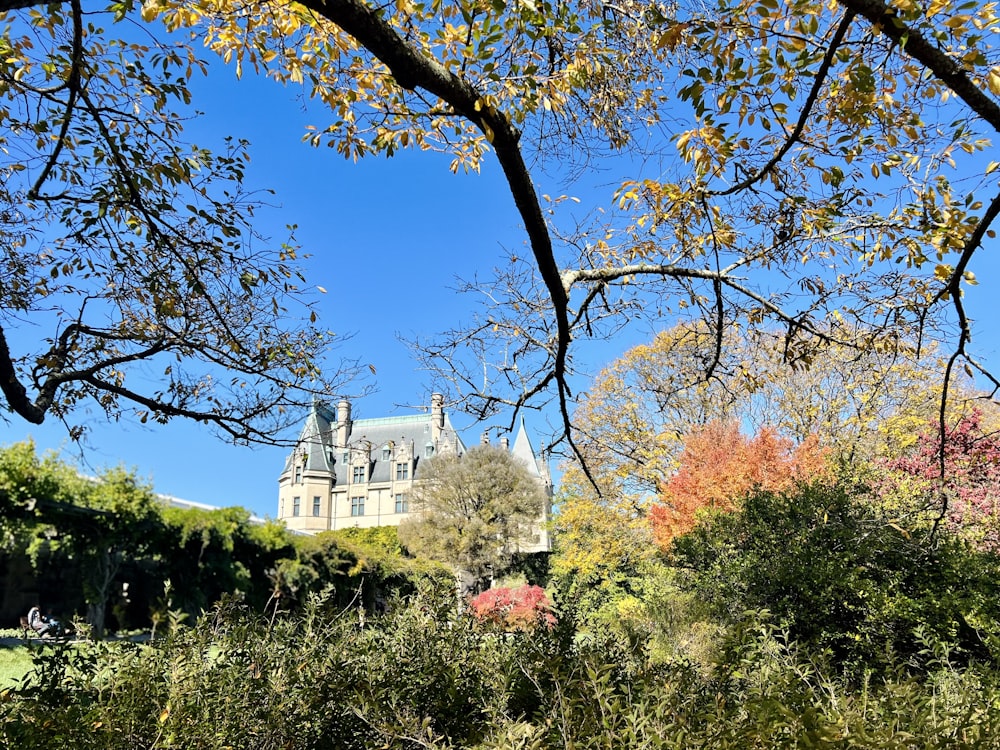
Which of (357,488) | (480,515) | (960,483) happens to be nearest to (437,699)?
(960,483)

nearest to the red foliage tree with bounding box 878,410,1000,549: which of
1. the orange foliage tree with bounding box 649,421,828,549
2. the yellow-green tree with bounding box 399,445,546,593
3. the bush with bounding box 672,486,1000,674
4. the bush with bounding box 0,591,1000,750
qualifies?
the bush with bounding box 672,486,1000,674

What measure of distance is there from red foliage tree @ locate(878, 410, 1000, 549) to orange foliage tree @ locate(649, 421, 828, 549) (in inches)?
60.4

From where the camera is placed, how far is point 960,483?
A: 29.3ft

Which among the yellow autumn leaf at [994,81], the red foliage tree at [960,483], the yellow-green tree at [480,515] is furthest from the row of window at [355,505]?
the yellow autumn leaf at [994,81]

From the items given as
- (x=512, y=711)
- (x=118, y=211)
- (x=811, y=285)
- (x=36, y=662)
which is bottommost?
(x=512, y=711)

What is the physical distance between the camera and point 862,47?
255 centimetres

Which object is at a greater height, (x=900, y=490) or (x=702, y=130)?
(x=702, y=130)

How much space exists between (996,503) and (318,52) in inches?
405

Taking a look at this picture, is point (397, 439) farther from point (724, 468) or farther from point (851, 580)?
point (851, 580)

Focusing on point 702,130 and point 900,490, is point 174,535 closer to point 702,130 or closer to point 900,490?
point 900,490

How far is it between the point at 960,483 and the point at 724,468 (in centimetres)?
362

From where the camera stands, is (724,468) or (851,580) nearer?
(851,580)

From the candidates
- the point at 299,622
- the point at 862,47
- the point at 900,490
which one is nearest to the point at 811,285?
the point at 862,47

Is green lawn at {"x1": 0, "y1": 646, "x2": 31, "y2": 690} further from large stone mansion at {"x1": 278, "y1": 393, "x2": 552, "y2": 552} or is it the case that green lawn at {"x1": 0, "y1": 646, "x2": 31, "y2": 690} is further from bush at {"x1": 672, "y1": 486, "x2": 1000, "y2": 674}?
large stone mansion at {"x1": 278, "y1": 393, "x2": 552, "y2": 552}
